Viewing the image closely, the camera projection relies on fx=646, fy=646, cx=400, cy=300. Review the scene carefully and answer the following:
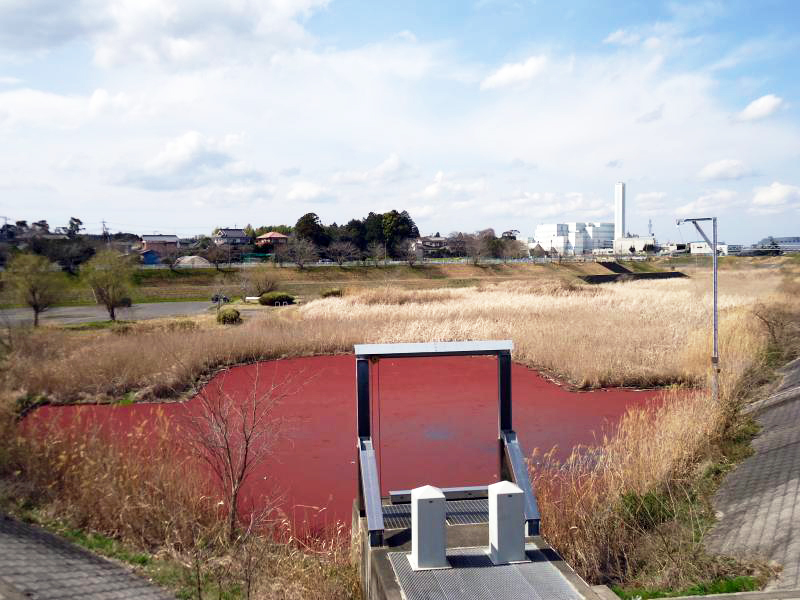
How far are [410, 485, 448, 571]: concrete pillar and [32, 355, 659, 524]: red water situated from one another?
271cm

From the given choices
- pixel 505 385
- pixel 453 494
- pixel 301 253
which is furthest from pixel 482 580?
pixel 301 253

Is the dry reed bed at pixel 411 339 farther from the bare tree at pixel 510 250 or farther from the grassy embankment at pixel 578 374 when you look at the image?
the bare tree at pixel 510 250

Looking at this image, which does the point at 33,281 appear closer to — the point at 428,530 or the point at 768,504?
the point at 428,530

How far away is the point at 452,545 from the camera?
500 cm

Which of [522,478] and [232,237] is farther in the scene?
[232,237]

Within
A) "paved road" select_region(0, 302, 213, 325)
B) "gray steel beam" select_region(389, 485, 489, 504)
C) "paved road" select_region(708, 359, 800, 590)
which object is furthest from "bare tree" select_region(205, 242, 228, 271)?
"gray steel beam" select_region(389, 485, 489, 504)

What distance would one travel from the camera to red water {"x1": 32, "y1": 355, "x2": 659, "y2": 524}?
9469 mm

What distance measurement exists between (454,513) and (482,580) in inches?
49.8

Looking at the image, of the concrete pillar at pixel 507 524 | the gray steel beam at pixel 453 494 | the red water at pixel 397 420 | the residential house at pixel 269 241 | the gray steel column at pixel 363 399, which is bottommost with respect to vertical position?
the red water at pixel 397 420

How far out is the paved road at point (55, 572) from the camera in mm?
5242

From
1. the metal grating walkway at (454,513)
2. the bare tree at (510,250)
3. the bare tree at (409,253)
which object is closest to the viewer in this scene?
the metal grating walkway at (454,513)

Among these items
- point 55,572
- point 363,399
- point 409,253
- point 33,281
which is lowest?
point 55,572

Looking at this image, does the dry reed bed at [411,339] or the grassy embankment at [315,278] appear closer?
the dry reed bed at [411,339]

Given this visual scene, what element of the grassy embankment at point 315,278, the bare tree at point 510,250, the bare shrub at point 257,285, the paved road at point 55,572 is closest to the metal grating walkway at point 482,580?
the paved road at point 55,572
